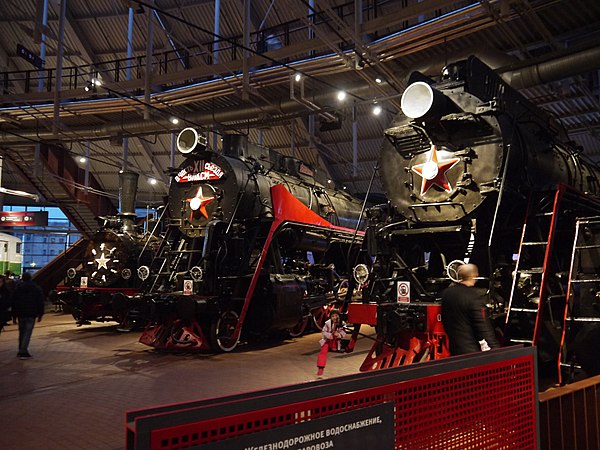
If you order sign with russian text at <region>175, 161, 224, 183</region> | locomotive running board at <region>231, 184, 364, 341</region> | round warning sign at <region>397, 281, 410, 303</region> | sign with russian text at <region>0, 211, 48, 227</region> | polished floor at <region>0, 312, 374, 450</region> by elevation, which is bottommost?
polished floor at <region>0, 312, 374, 450</region>

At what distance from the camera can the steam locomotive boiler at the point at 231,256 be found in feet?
27.8

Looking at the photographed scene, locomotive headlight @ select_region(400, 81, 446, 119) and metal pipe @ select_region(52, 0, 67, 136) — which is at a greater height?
metal pipe @ select_region(52, 0, 67, 136)

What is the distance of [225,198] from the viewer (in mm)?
9133

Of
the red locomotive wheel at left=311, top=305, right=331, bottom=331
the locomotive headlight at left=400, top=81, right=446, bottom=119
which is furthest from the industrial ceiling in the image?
the red locomotive wheel at left=311, top=305, right=331, bottom=331

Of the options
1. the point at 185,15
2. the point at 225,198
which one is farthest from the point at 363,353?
the point at 185,15

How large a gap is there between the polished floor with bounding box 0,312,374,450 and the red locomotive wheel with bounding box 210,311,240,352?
0.18 meters

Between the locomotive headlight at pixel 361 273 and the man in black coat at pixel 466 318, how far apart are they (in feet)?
5.91

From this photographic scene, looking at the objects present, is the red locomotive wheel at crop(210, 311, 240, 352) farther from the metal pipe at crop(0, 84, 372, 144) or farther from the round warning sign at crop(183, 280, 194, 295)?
the metal pipe at crop(0, 84, 372, 144)

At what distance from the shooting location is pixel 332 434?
6.19ft

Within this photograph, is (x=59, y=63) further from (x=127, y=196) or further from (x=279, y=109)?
(x=279, y=109)

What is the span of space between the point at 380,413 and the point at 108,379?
218 inches

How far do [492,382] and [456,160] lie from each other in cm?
385

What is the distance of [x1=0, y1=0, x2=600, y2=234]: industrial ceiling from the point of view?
32.3ft

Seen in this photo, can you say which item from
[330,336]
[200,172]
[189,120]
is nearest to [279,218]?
[200,172]
